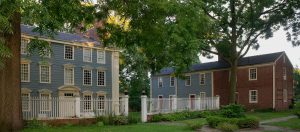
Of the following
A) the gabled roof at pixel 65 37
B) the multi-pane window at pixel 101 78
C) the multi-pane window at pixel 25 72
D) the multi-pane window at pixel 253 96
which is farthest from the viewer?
the multi-pane window at pixel 253 96

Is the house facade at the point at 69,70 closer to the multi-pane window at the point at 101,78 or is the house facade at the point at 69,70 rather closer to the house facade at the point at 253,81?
the multi-pane window at the point at 101,78

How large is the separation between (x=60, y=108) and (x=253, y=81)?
2697cm

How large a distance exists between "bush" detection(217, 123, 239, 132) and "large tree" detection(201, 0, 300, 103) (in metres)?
16.2

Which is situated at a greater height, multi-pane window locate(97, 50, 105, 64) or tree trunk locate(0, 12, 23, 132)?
multi-pane window locate(97, 50, 105, 64)

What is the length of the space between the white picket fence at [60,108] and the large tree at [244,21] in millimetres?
14198

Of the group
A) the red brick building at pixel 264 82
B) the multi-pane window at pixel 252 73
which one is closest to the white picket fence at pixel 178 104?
the red brick building at pixel 264 82

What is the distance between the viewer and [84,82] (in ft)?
117

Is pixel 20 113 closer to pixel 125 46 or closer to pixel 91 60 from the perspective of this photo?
pixel 125 46

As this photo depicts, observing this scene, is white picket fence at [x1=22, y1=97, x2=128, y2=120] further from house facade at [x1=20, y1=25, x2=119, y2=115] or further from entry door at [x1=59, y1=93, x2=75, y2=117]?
house facade at [x1=20, y1=25, x2=119, y2=115]

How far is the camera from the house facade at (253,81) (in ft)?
138

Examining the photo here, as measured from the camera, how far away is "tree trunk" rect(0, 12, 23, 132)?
17.0 metres

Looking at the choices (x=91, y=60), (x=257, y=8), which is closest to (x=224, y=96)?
(x=257, y=8)

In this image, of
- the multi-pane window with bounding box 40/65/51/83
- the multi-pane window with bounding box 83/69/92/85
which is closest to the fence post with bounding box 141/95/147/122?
the multi-pane window with bounding box 40/65/51/83

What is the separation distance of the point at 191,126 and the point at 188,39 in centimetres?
638
